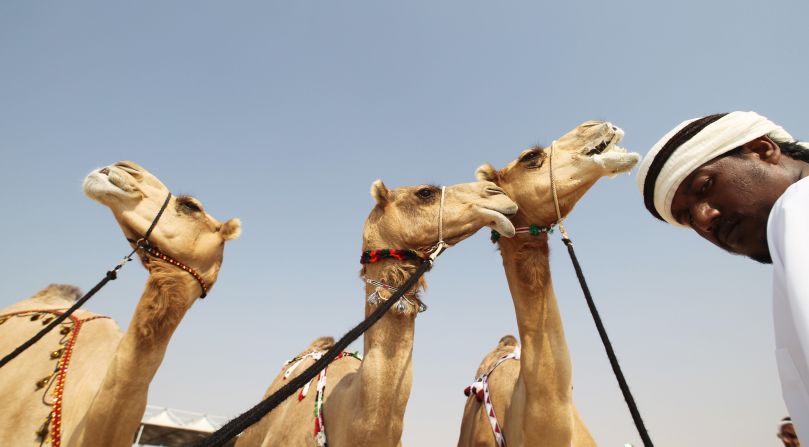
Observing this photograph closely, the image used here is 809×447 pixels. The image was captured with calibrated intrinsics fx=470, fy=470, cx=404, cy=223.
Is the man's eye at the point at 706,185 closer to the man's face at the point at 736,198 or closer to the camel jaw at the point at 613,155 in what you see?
the man's face at the point at 736,198

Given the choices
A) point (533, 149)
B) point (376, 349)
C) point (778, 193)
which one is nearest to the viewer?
point (778, 193)

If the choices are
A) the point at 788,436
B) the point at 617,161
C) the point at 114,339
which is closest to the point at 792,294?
the point at 617,161

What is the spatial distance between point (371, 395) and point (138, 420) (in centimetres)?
162

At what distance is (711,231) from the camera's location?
1708mm

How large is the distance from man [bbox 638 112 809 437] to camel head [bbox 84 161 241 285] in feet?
10.6

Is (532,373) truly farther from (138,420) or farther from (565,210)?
(138,420)

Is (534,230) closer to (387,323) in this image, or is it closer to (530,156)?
(530,156)

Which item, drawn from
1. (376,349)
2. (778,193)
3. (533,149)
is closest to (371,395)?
(376,349)

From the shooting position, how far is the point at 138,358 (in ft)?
10.4

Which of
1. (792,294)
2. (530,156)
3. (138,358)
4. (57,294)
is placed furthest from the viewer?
(57,294)

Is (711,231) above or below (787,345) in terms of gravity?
above

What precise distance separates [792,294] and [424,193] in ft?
10.3

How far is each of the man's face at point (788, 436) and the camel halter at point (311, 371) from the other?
6607 mm

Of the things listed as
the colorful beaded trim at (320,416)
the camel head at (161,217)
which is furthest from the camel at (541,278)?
the camel head at (161,217)
